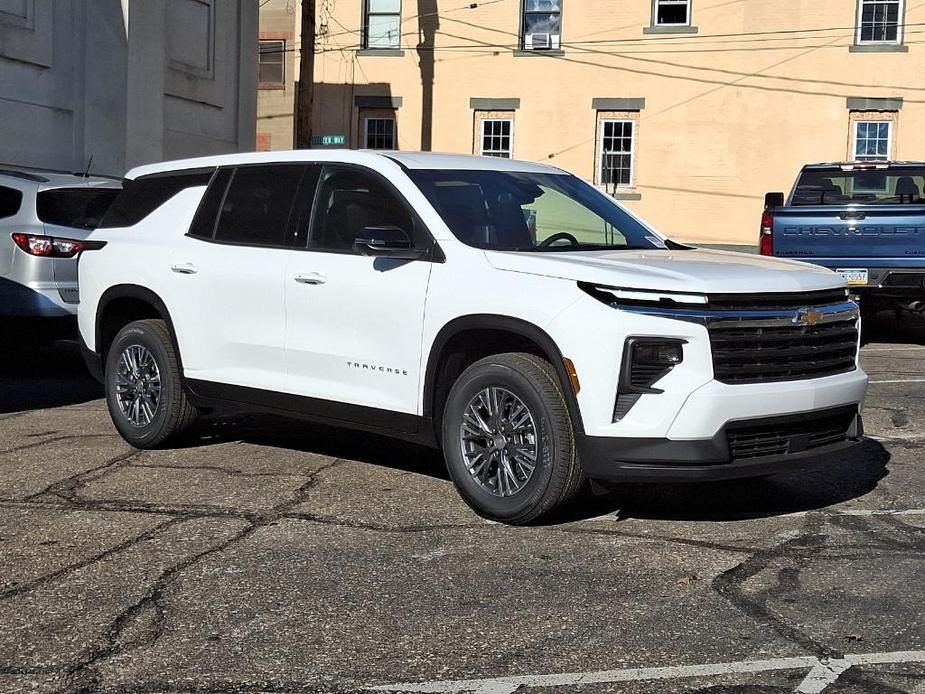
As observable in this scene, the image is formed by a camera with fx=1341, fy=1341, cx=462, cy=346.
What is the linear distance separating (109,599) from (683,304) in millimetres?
2598

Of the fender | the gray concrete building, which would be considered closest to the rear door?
the fender

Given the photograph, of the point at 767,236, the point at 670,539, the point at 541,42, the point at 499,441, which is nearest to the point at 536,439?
the point at 499,441

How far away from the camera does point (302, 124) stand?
86.1 ft

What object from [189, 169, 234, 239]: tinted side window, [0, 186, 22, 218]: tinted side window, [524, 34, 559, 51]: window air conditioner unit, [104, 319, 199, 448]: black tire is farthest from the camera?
[524, 34, 559, 51]: window air conditioner unit

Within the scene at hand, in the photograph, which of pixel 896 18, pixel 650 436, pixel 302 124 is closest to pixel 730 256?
pixel 650 436

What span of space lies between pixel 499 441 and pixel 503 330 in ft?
1.66

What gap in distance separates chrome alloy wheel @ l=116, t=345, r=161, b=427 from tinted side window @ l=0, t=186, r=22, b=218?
3.37 meters

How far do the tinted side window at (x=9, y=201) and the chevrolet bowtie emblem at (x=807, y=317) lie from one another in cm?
718

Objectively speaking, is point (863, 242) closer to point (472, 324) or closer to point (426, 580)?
point (472, 324)

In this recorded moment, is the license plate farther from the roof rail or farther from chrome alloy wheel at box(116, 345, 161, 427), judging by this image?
chrome alloy wheel at box(116, 345, 161, 427)

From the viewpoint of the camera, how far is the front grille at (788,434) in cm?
579

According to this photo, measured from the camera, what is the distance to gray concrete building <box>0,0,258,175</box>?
762 inches

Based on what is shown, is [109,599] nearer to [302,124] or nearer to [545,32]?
[302,124]

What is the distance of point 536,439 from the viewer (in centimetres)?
597
